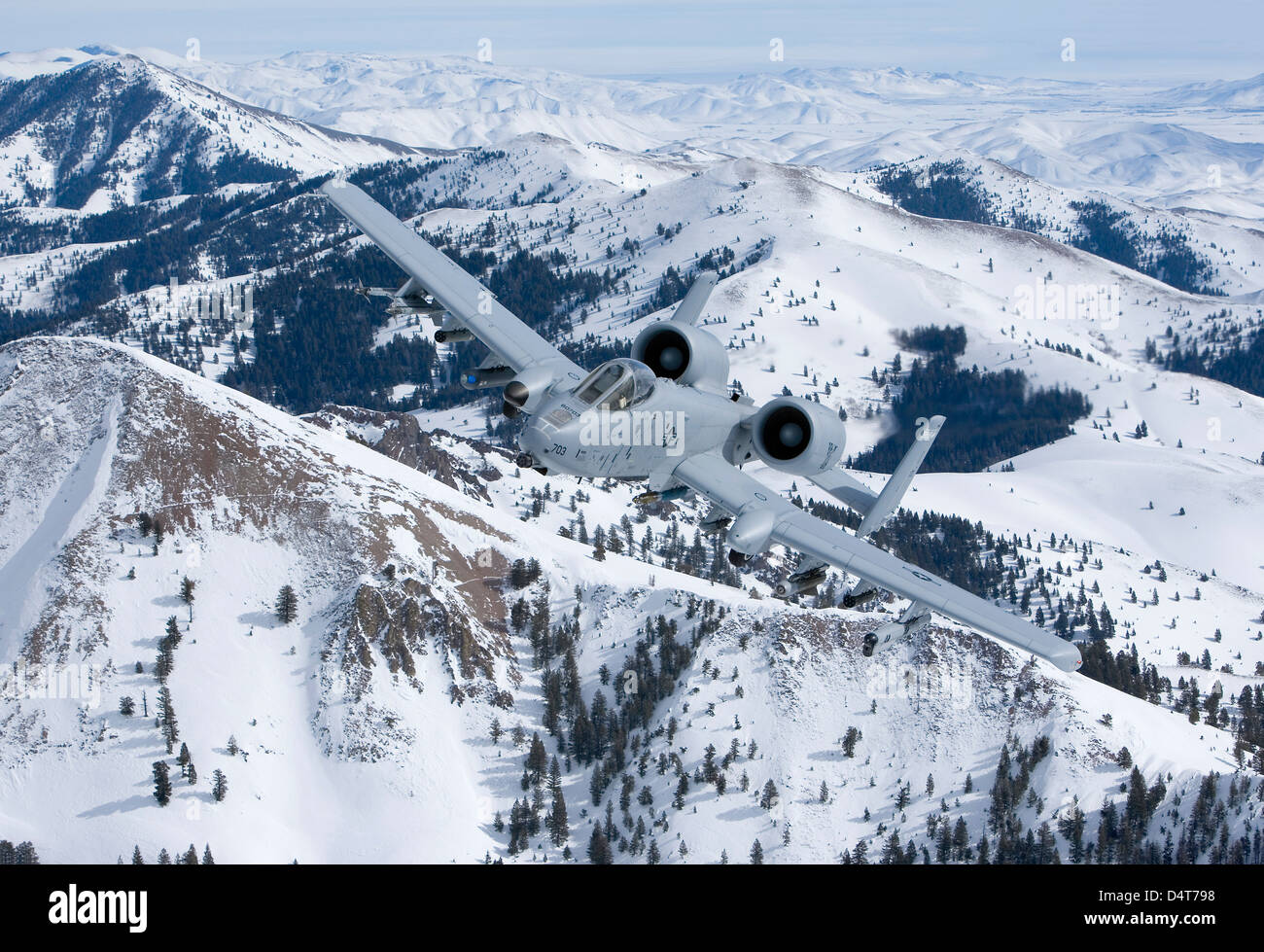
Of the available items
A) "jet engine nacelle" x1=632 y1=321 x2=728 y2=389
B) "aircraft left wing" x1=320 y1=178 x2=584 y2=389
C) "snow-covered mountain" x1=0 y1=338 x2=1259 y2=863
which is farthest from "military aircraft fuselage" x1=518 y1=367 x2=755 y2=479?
"snow-covered mountain" x1=0 y1=338 x2=1259 y2=863

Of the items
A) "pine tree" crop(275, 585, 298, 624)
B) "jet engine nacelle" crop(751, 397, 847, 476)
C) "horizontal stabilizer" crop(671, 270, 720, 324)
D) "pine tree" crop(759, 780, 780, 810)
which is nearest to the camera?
"jet engine nacelle" crop(751, 397, 847, 476)

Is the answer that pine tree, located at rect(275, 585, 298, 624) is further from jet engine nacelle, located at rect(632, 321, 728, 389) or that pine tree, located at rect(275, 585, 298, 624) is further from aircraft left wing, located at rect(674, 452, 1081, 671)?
aircraft left wing, located at rect(674, 452, 1081, 671)

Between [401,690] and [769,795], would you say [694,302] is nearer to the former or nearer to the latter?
[769,795]

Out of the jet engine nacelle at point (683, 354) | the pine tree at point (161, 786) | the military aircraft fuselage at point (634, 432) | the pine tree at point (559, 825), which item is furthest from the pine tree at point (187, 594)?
the military aircraft fuselage at point (634, 432)

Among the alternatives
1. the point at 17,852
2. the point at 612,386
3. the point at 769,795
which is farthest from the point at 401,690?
the point at 612,386

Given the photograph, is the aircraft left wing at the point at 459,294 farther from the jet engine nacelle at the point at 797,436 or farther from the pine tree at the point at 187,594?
the pine tree at the point at 187,594

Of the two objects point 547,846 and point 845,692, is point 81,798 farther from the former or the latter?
point 845,692
